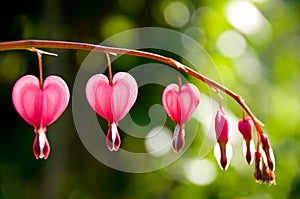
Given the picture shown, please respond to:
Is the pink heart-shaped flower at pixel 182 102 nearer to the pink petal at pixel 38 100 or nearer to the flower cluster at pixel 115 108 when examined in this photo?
the flower cluster at pixel 115 108

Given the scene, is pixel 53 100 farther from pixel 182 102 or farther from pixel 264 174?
pixel 264 174

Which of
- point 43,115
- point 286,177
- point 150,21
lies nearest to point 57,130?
point 150,21

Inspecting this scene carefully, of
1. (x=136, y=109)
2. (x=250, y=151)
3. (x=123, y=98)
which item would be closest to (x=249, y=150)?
(x=250, y=151)

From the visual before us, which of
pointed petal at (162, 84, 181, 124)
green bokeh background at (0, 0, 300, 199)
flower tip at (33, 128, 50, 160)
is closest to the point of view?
flower tip at (33, 128, 50, 160)

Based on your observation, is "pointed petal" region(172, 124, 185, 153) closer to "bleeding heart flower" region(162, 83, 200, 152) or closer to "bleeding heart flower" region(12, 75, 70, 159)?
"bleeding heart flower" region(162, 83, 200, 152)

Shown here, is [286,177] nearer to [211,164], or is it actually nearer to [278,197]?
[278,197]

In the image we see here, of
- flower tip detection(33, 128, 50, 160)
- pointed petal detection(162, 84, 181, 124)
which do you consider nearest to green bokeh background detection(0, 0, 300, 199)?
pointed petal detection(162, 84, 181, 124)
